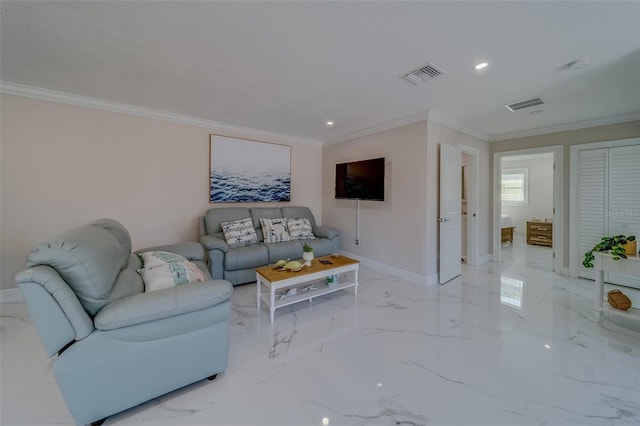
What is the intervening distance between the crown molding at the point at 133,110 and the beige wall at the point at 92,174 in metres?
0.06

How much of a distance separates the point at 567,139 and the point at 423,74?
3.26m

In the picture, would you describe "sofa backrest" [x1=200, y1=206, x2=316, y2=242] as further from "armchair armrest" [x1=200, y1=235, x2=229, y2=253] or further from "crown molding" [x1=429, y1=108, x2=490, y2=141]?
"crown molding" [x1=429, y1=108, x2=490, y2=141]

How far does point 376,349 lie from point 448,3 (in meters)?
2.47

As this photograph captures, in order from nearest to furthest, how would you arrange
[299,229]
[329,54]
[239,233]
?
[329,54] → [239,233] → [299,229]

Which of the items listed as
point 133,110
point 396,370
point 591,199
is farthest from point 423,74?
point 133,110

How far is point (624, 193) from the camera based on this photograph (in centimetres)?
334

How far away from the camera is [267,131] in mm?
4383

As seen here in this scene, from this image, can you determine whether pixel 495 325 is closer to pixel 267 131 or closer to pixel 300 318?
pixel 300 318

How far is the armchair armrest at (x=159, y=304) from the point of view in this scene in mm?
1255

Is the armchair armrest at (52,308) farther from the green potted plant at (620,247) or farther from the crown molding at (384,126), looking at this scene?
the green potted plant at (620,247)

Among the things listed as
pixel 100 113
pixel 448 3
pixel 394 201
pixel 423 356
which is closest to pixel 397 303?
pixel 423 356

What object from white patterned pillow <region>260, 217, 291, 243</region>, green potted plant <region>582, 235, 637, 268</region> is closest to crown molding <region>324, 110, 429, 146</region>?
white patterned pillow <region>260, 217, 291, 243</region>

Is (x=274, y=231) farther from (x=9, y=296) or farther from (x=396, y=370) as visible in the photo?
(x=9, y=296)

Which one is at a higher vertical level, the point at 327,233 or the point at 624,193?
the point at 624,193
